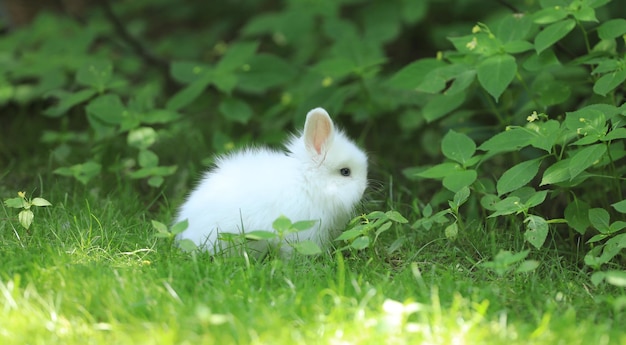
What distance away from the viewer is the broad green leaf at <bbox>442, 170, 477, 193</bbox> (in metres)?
3.89

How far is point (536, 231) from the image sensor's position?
3.60 m

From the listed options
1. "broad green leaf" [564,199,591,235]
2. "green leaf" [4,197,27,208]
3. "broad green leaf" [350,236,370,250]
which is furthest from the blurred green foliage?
"green leaf" [4,197,27,208]

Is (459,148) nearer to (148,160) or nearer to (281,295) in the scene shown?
(281,295)

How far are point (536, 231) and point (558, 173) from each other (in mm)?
344

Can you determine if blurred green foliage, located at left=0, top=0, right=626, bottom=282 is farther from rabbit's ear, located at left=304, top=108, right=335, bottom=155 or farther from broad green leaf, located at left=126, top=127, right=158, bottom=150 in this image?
rabbit's ear, located at left=304, top=108, right=335, bottom=155

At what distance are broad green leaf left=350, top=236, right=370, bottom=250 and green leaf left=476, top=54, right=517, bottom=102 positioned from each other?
3.49ft

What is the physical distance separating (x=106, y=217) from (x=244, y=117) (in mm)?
1443

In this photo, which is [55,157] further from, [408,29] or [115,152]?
[408,29]

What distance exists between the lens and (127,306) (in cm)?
302

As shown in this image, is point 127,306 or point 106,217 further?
point 106,217

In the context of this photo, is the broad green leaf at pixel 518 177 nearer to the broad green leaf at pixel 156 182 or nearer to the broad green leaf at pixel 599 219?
the broad green leaf at pixel 599 219

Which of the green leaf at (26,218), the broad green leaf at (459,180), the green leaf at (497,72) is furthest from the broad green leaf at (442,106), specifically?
the green leaf at (26,218)

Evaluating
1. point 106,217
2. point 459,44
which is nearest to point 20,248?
point 106,217

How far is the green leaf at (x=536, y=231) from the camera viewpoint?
3559mm
